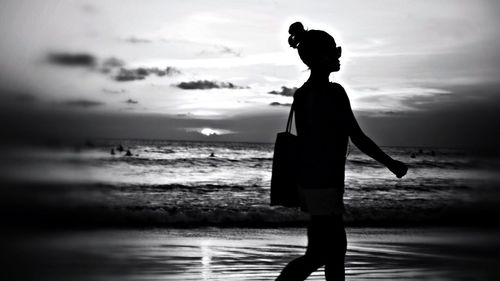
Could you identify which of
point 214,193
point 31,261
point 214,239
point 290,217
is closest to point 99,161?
point 214,193

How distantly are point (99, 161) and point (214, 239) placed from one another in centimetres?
2451

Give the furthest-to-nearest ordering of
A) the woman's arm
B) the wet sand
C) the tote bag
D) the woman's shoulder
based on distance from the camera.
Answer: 1. the wet sand
2. the tote bag
3. the woman's shoulder
4. the woman's arm

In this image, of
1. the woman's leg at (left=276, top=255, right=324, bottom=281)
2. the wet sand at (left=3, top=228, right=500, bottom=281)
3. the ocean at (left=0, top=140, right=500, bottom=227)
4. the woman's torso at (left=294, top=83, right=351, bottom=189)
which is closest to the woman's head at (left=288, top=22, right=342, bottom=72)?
the woman's torso at (left=294, top=83, right=351, bottom=189)

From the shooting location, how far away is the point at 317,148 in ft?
10.9

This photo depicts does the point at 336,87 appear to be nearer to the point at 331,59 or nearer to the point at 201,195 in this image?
the point at 331,59

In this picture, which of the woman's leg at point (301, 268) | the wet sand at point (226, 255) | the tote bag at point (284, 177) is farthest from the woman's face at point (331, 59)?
the wet sand at point (226, 255)

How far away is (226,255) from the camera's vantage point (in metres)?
7.90

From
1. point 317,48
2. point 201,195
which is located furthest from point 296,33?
point 201,195

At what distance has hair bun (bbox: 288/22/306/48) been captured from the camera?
135 inches

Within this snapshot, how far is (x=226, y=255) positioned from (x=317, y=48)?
489 centimetres

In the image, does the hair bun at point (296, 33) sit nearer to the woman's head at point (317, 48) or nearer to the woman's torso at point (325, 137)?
the woman's head at point (317, 48)

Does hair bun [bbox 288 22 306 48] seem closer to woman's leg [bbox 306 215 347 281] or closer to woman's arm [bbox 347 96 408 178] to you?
woman's arm [bbox 347 96 408 178]

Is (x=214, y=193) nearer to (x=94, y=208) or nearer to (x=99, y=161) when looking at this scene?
(x=94, y=208)

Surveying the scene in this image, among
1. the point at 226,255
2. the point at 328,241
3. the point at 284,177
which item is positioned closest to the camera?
the point at 328,241
